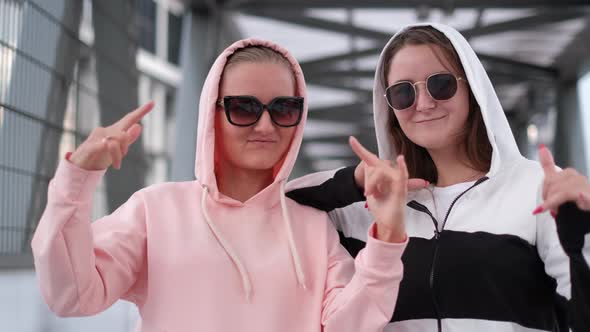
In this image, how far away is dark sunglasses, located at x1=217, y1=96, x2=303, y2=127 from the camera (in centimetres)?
221

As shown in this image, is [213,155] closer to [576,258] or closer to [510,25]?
[576,258]

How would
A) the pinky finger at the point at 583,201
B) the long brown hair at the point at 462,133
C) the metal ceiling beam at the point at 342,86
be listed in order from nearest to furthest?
the pinky finger at the point at 583,201, the long brown hair at the point at 462,133, the metal ceiling beam at the point at 342,86

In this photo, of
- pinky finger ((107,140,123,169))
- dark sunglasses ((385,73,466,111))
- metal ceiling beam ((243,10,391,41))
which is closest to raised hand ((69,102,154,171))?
pinky finger ((107,140,123,169))

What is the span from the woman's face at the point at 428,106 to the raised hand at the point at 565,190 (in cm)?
58

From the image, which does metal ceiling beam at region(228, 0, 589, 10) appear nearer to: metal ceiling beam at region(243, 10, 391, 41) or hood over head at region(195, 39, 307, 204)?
metal ceiling beam at region(243, 10, 391, 41)

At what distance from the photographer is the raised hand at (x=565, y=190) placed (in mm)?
1767

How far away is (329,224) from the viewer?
2398 millimetres

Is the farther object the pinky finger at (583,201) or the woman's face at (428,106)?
the woman's face at (428,106)

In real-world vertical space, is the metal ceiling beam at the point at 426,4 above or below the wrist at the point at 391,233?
above

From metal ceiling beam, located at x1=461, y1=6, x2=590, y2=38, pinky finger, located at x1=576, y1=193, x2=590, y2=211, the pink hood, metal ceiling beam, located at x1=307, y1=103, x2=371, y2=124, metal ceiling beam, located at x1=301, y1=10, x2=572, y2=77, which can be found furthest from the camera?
metal ceiling beam, located at x1=307, y1=103, x2=371, y2=124

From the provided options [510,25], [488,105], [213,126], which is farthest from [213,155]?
[510,25]

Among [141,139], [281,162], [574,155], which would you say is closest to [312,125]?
[574,155]

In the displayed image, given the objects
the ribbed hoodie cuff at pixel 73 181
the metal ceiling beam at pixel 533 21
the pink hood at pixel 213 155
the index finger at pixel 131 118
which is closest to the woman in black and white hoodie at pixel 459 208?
the pink hood at pixel 213 155

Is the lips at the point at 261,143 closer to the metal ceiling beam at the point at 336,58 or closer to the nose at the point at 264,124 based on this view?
the nose at the point at 264,124
